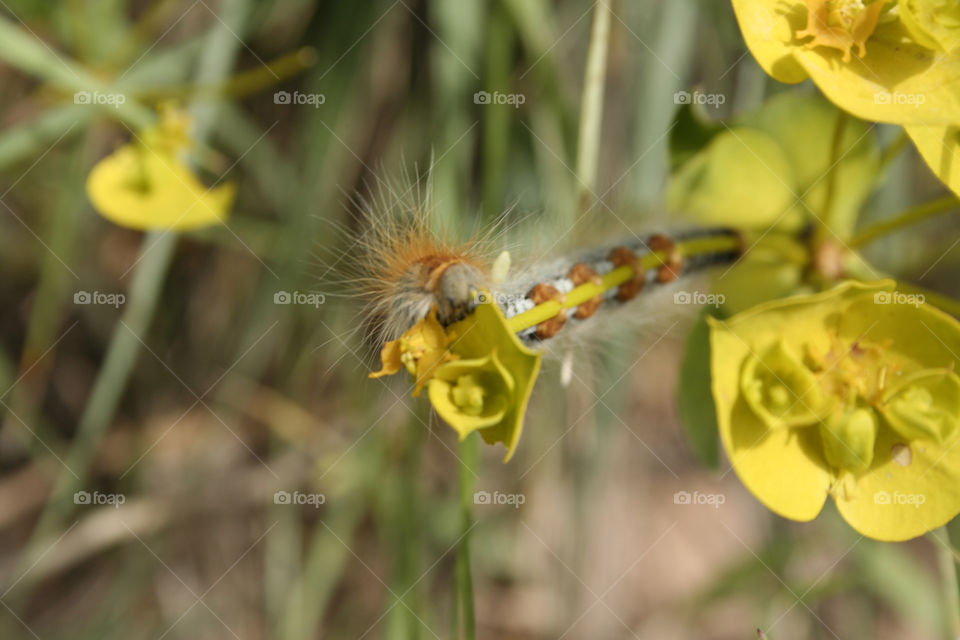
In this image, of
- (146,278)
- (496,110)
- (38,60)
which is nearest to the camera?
(38,60)

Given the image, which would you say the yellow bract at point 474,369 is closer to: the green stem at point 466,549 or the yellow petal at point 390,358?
the yellow petal at point 390,358

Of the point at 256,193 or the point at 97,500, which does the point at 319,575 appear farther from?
the point at 256,193

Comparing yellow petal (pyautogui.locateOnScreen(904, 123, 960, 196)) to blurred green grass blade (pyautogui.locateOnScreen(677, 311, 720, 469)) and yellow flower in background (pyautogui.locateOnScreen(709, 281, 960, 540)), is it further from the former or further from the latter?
blurred green grass blade (pyautogui.locateOnScreen(677, 311, 720, 469))

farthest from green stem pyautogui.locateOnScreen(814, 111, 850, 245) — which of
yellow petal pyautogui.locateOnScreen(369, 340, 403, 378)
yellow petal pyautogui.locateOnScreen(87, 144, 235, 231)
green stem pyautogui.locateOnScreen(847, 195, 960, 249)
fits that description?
yellow petal pyautogui.locateOnScreen(87, 144, 235, 231)

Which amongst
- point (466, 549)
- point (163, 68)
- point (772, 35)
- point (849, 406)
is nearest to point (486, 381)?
point (466, 549)

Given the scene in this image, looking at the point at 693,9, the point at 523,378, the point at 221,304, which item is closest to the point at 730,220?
the point at 523,378

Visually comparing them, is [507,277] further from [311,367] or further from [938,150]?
[311,367]
